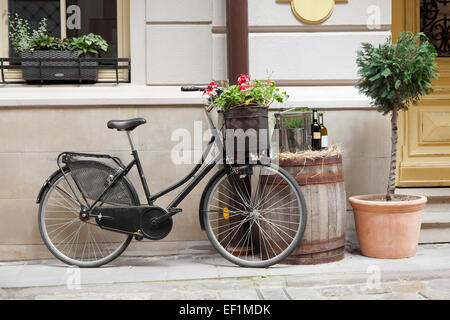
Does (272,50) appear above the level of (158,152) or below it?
above

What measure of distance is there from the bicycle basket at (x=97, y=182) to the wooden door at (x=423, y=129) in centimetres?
271

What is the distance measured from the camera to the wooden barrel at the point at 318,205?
161 inches

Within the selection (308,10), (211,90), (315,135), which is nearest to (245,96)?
(211,90)

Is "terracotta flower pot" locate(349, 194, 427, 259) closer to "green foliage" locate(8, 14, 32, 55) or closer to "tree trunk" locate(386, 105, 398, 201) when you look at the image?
"tree trunk" locate(386, 105, 398, 201)

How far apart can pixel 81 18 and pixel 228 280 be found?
2704mm

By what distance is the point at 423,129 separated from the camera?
5285mm

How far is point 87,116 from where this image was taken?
4562 millimetres

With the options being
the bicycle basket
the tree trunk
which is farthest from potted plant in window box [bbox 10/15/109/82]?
the tree trunk

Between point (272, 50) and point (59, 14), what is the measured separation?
195 cm

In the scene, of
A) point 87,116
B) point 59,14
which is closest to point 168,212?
point 87,116

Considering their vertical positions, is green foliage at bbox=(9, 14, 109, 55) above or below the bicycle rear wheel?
above

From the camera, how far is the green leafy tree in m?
4.18

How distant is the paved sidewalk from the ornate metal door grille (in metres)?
2.20
